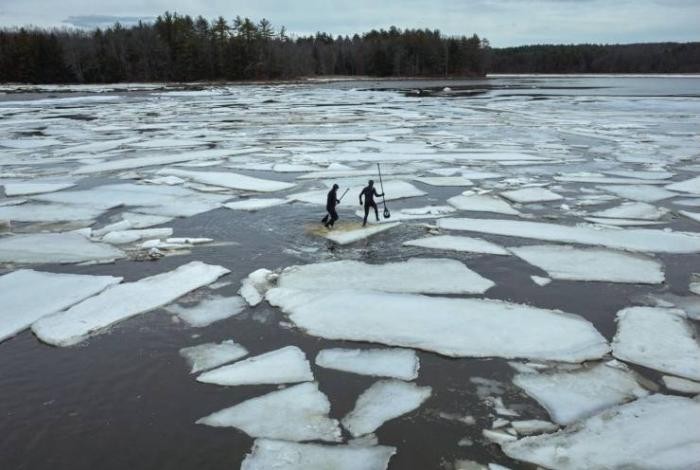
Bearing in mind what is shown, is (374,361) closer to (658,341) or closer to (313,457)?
(313,457)

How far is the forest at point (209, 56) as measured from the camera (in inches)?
2596

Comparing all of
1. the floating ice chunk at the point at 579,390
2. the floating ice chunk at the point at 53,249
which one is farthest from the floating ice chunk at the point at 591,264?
the floating ice chunk at the point at 53,249

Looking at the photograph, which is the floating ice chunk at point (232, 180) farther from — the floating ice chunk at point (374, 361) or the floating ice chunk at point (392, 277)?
the floating ice chunk at point (374, 361)

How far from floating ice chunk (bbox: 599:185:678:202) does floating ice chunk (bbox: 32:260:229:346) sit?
7.07 meters

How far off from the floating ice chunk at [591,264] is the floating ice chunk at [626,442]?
239cm

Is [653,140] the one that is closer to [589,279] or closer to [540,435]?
[589,279]

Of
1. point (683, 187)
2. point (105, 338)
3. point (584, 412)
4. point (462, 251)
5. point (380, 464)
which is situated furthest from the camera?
point (683, 187)

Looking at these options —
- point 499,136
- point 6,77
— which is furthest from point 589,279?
point 6,77

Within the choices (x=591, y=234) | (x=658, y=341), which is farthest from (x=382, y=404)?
(x=591, y=234)

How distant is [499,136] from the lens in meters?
17.3

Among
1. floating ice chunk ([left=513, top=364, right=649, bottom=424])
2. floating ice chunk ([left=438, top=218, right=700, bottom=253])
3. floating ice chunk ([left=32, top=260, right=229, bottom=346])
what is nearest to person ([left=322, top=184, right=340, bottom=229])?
floating ice chunk ([left=438, top=218, right=700, bottom=253])

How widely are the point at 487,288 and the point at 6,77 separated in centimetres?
7646

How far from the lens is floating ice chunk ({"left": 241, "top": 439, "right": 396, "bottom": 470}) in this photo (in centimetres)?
298

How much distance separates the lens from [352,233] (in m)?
7.18
